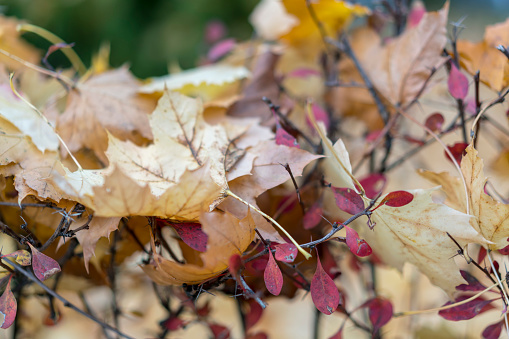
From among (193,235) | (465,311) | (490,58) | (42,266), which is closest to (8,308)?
(42,266)

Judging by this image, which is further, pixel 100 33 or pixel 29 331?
pixel 100 33

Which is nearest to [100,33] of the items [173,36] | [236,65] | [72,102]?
[173,36]

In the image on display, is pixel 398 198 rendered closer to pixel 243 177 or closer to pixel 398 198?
pixel 398 198

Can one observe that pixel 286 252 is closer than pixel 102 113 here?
Yes

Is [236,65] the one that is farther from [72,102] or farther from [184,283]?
[184,283]

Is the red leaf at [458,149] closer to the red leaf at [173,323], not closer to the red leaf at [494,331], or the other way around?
the red leaf at [494,331]

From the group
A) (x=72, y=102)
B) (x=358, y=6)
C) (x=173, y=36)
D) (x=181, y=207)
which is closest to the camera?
(x=181, y=207)

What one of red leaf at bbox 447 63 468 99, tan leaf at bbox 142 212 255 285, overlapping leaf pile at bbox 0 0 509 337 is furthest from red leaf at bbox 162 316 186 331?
red leaf at bbox 447 63 468 99

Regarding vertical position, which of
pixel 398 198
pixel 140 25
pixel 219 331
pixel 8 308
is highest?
pixel 398 198
